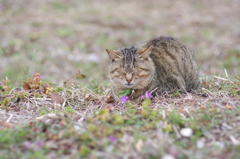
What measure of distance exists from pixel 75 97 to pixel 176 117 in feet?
5.69

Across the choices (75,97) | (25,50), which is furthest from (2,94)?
(25,50)

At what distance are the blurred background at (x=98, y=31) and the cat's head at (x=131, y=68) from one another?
2727 mm

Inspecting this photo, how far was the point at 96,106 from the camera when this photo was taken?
340 cm

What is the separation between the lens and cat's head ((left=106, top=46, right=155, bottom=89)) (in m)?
3.29

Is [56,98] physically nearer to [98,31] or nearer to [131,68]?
[131,68]

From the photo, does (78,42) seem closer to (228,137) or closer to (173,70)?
(173,70)

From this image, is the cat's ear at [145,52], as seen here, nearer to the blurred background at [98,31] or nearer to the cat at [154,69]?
the cat at [154,69]

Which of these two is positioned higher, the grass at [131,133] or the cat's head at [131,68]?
the cat's head at [131,68]

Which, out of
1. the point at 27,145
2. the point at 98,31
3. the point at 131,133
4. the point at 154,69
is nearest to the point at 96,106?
the point at 154,69

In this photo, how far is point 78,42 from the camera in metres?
8.60

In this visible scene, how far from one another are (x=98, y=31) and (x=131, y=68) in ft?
20.3

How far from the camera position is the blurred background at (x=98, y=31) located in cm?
735

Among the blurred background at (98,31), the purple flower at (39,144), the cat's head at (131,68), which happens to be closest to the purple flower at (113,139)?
the purple flower at (39,144)

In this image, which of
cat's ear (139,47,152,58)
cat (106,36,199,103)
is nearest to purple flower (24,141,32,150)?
cat (106,36,199,103)
